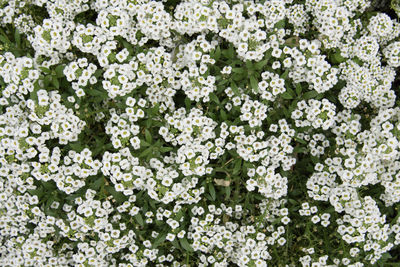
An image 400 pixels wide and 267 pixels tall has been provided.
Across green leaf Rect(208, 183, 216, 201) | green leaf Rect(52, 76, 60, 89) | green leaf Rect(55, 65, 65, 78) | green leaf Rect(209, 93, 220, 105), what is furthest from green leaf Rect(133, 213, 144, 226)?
green leaf Rect(55, 65, 65, 78)

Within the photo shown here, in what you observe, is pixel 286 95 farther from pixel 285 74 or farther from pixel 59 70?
pixel 59 70

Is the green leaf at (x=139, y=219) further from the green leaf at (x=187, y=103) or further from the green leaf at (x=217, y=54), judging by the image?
the green leaf at (x=217, y=54)

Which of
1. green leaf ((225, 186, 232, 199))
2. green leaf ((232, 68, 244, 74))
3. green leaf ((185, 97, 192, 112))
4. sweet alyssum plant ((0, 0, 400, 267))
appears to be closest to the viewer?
sweet alyssum plant ((0, 0, 400, 267))

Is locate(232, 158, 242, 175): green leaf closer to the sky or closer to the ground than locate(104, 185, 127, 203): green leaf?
closer to the sky

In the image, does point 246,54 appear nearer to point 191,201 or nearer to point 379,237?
point 191,201

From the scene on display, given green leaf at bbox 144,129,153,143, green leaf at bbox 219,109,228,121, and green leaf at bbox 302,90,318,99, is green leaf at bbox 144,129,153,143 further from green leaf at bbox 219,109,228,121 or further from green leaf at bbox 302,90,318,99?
green leaf at bbox 302,90,318,99

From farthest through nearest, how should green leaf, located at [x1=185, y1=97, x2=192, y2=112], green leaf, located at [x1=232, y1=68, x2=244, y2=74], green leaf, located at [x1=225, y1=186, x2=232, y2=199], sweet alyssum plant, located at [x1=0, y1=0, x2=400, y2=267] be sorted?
green leaf, located at [x1=225, y1=186, x2=232, y2=199] < green leaf, located at [x1=185, y1=97, x2=192, y2=112] < green leaf, located at [x1=232, y1=68, x2=244, y2=74] < sweet alyssum plant, located at [x1=0, y1=0, x2=400, y2=267]

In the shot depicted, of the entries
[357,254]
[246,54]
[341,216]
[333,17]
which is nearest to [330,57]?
[333,17]

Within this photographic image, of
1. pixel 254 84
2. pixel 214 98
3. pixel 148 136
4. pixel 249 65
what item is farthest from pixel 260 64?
pixel 148 136

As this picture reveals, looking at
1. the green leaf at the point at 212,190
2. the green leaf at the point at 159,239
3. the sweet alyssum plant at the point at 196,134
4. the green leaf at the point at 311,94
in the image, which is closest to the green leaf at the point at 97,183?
the sweet alyssum plant at the point at 196,134
